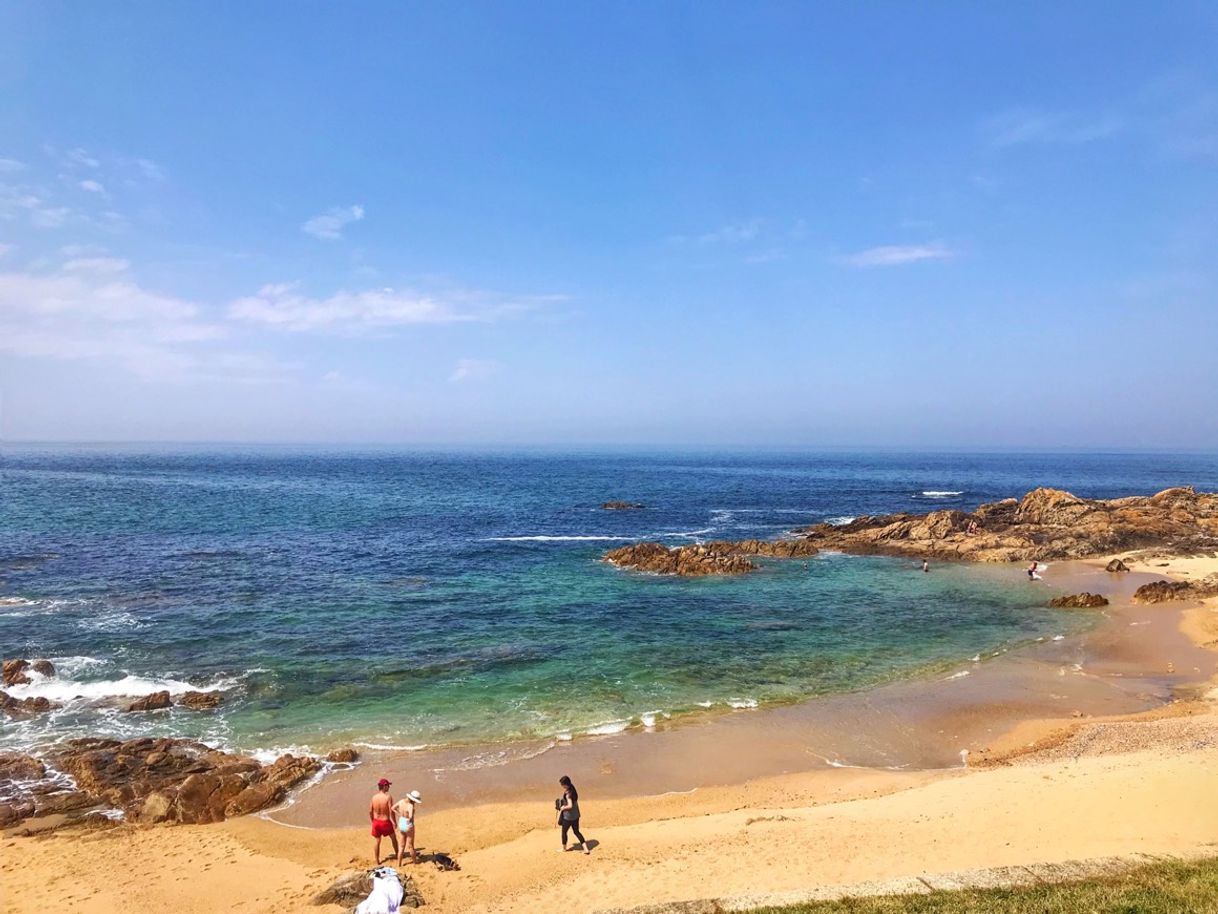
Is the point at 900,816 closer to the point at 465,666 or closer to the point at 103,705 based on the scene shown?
the point at 465,666

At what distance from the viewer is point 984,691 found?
23.6 m

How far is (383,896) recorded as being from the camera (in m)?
11.3

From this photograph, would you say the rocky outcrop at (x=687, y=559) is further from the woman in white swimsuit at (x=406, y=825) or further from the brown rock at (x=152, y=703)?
the woman in white swimsuit at (x=406, y=825)

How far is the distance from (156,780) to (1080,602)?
132 ft

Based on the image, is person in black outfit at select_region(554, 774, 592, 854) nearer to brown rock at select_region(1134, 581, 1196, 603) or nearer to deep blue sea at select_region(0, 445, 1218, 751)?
deep blue sea at select_region(0, 445, 1218, 751)

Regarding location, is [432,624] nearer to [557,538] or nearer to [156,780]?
[156,780]

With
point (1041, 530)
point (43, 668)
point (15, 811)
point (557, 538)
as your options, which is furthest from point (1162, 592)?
point (43, 668)

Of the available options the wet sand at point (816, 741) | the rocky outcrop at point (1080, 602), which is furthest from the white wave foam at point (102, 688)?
the rocky outcrop at point (1080, 602)

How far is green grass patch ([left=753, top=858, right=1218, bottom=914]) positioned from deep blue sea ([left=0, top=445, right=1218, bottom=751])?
11604 mm

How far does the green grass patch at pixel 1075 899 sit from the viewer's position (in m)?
9.06

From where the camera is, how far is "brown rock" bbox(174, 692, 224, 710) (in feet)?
70.7

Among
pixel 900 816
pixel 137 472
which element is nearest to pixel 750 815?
pixel 900 816

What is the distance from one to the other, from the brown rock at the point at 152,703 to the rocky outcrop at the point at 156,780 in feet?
7.90

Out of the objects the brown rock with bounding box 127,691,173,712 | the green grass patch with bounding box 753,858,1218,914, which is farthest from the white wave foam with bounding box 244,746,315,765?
the green grass patch with bounding box 753,858,1218,914
